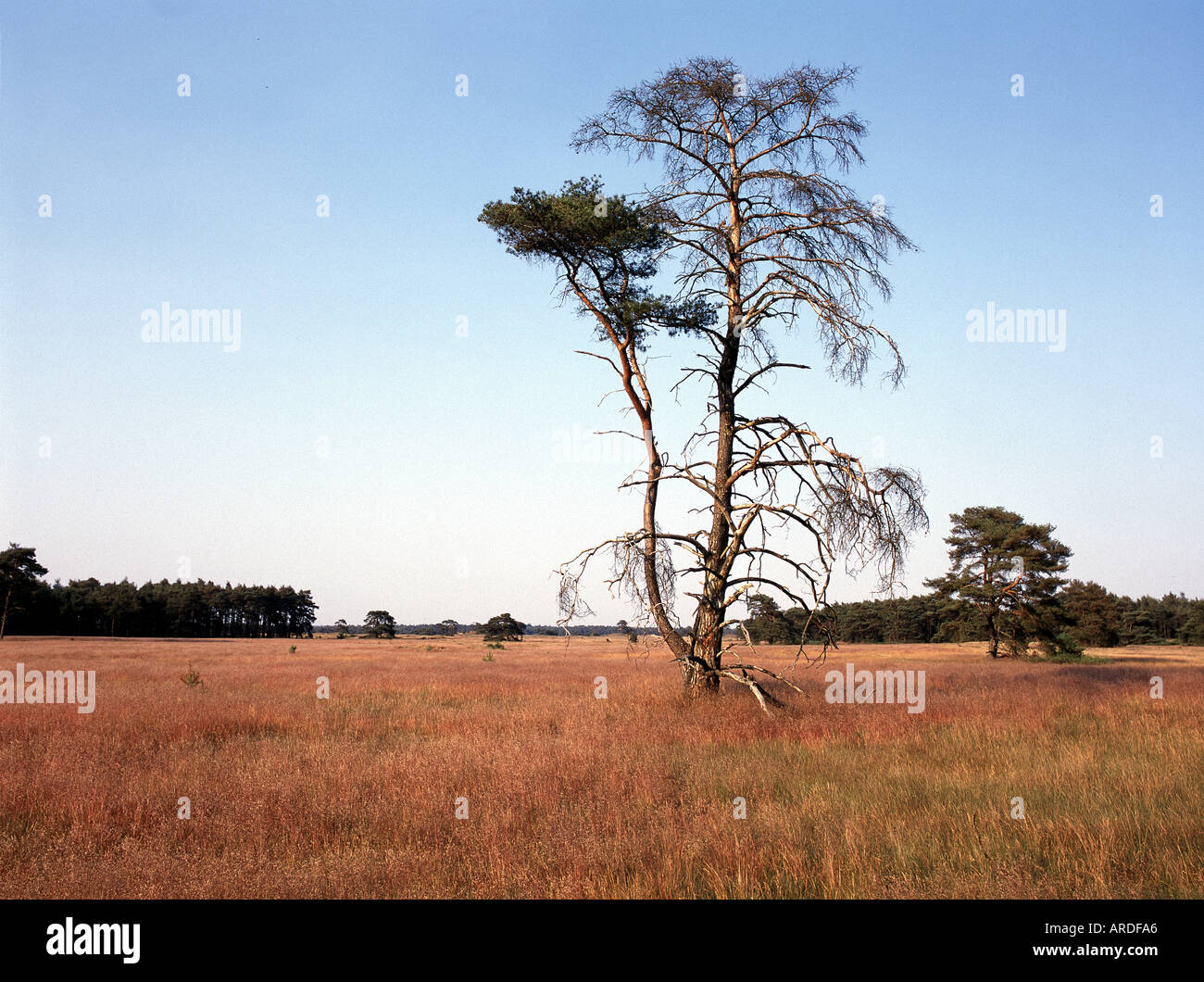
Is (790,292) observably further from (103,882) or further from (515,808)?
(103,882)

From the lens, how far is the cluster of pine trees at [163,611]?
7678 cm

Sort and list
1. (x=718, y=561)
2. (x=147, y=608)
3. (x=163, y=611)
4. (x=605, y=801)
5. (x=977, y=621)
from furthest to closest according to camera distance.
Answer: (x=163, y=611)
(x=147, y=608)
(x=977, y=621)
(x=718, y=561)
(x=605, y=801)

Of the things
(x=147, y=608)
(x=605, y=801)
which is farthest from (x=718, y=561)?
(x=147, y=608)

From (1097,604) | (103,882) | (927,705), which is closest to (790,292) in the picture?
(927,705)

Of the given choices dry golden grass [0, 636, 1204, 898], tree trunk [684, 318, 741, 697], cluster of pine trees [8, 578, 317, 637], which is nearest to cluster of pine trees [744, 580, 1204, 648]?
tree trunk [684, 318, 741, 697]

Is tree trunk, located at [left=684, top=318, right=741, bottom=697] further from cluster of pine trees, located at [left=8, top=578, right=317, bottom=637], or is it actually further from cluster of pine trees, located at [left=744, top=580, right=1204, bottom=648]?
cluster of pine trees, located at [left=8, top=578, right=317, bottom=637]

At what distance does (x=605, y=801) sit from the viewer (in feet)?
21.3

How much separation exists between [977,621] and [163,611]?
97429 mm

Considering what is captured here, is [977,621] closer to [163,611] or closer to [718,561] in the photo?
[718,561]

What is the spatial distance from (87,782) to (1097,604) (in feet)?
241

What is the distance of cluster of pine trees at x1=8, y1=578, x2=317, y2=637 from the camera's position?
76781mm

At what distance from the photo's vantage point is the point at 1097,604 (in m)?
60.0

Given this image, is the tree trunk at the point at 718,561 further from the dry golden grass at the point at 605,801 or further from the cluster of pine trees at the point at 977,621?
the cluster of pine trees at the point at 977,621
